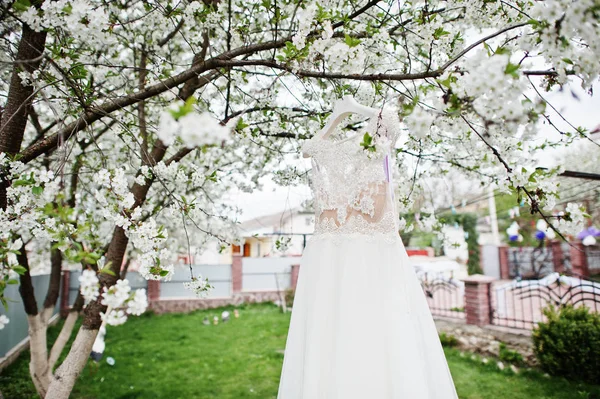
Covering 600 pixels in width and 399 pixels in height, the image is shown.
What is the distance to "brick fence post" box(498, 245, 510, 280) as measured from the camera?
15984 mm

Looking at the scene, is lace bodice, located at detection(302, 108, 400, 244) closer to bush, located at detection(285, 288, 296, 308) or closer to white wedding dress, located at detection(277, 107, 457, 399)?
white wedding dress, located at detection(277, 107, 457, 399)

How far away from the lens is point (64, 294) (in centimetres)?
1037

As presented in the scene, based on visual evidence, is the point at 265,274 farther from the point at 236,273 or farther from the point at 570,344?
the point at 570,344

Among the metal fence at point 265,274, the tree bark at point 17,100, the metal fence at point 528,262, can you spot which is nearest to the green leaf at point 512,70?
the tree bark at point 17,100

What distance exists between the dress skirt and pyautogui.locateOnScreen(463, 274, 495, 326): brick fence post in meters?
4.98

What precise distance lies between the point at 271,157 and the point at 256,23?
1.24 metres

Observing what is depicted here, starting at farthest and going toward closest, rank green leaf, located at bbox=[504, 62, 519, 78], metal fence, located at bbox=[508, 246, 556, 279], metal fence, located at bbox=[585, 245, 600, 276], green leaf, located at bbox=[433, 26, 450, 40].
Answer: metal fence, located at bbox=[508, 246, 556, 279], metal fence, located at bbox=[585, 245, 600, 276], green leaf, located at bbox=[433, 26, 450, 40], green leaf, located at bbox=[504, 62, 519, 78]

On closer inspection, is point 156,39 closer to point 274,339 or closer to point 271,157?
point 271,157

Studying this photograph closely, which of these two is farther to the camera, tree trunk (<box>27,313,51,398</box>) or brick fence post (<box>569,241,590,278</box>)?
brick fence post (<box>569,241,590,278</box>)

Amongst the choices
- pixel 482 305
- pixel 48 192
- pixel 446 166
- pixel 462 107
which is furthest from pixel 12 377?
pixel 482 305

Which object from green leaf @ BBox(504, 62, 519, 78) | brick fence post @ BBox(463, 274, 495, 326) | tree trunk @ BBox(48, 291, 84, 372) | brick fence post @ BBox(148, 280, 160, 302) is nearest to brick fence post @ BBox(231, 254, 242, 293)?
brick fence post @ BBox(148, 280, 160, 302)

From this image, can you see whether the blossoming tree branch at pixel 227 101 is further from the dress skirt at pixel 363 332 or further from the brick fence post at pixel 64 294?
the brick fence post at pixel 64 294

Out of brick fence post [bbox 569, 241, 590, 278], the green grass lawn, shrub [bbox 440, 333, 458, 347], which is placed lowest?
the green grass lawn

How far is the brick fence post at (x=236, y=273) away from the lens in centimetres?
1211
